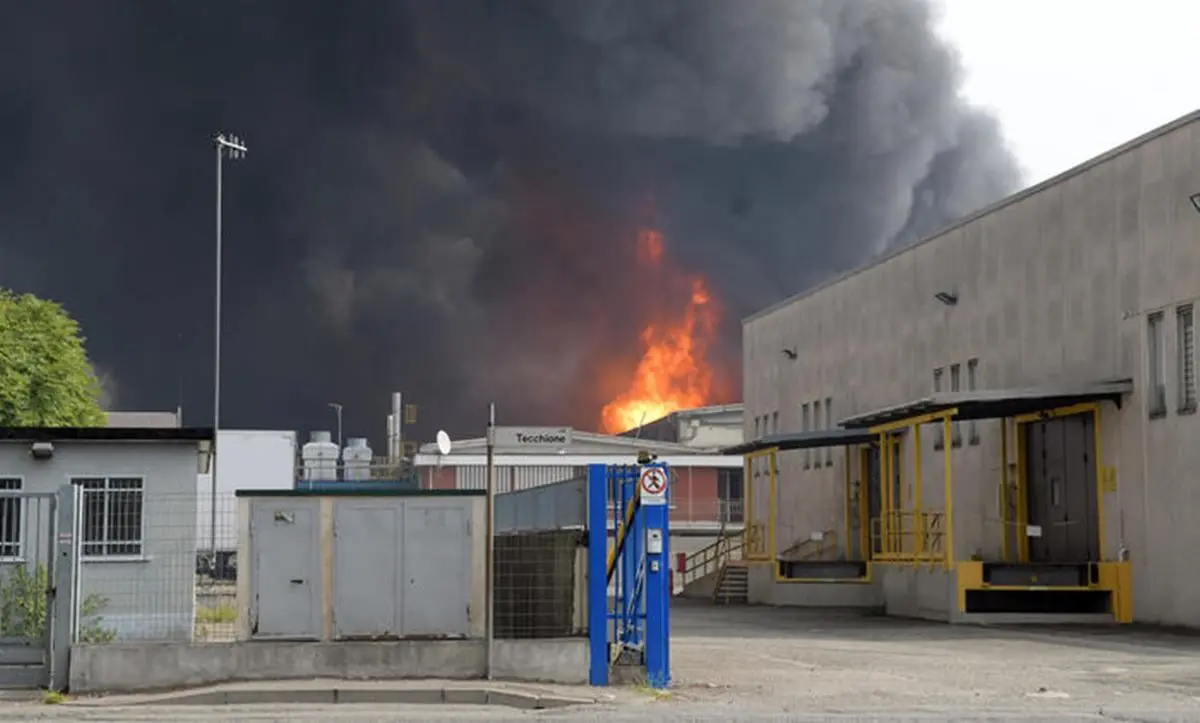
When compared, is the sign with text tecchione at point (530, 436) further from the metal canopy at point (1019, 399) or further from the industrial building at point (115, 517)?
the metal canopy at point (1019, 399)

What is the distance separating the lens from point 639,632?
70.6ft

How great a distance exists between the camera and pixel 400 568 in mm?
21688

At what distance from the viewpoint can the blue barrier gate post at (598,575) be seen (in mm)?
20953

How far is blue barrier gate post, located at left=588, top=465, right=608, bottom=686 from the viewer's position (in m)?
21.0

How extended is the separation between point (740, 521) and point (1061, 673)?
60.5m

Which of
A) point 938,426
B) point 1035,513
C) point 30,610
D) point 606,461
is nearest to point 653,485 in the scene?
point 30,610

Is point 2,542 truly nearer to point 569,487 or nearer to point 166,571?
point 166,571

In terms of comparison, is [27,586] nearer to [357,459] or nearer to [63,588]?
[63,588]

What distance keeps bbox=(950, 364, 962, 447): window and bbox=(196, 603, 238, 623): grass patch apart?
81.3 ft

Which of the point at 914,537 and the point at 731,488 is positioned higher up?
the point at 731,488

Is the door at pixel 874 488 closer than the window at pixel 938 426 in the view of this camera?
No

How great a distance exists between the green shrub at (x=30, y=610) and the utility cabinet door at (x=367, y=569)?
9.06 ft

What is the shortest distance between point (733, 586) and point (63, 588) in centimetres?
3483

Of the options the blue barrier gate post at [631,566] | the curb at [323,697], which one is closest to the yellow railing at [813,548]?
the blue barrier gate post at [631,566]
